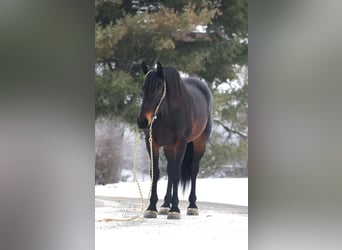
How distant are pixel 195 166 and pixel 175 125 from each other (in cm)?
28

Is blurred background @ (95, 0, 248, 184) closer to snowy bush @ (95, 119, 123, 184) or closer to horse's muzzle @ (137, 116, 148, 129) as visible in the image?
snowy bush @ (95, 119, 123, 184)

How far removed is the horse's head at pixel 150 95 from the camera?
6.53ft

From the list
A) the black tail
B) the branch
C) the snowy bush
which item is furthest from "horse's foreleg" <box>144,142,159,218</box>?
the branch

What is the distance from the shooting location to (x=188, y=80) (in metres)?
2.38

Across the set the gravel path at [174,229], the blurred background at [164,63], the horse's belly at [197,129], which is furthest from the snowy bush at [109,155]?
the horse's belly at [197,129]

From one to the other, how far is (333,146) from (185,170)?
4.67 feet

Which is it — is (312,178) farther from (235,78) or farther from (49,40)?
(235,78)

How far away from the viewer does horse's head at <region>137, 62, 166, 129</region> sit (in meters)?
1.99

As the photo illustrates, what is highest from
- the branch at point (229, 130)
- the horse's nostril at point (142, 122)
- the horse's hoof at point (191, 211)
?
the horse's nostril at point (142, 122)

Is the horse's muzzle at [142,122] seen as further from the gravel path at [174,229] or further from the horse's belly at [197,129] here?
the gravel path at [174,229]

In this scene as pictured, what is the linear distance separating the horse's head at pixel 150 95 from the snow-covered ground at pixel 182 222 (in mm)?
433

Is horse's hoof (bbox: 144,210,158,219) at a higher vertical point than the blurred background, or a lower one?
lower

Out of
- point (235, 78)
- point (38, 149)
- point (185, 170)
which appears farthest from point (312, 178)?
point (235, 78)

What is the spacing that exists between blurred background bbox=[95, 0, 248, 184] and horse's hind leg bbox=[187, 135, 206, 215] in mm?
199
